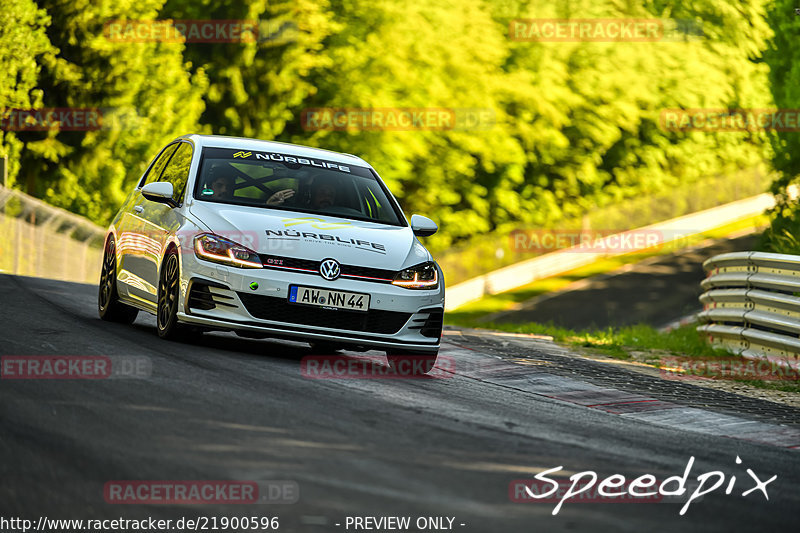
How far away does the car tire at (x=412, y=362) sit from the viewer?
10.0 m

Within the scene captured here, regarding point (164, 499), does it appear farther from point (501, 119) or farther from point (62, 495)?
point (501, 119)

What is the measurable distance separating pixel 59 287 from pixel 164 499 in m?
11.8

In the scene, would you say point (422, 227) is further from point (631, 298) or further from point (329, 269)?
point (631, 298)

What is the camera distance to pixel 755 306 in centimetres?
1371

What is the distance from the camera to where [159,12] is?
43.0 meters

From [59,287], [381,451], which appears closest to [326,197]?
[381,451]

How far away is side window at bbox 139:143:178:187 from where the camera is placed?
11.8m

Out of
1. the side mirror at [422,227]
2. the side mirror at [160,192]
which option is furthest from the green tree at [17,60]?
the side mirror at [422,227]
